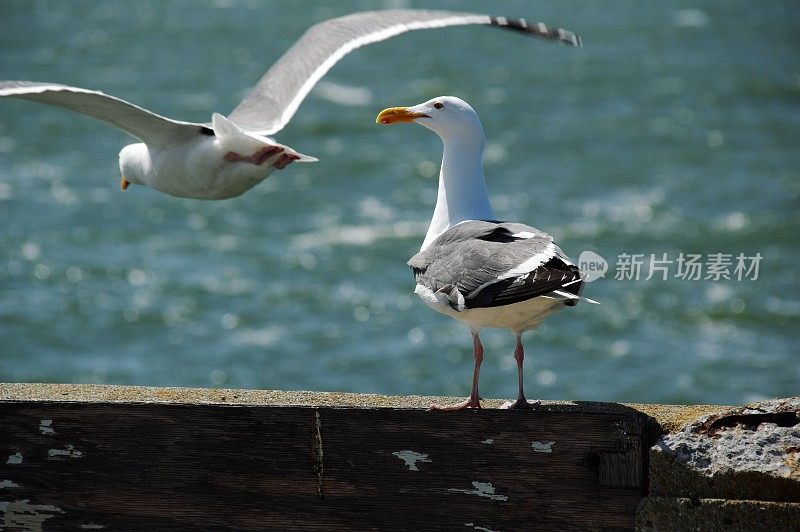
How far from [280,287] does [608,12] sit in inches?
521

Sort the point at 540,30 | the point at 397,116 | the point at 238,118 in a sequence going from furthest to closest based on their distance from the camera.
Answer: the point at 238,118 → the point at 540,30 → the point at 397,116

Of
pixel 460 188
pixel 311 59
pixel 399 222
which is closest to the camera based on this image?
pixel 460 188

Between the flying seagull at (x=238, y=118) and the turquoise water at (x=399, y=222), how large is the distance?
5523mm

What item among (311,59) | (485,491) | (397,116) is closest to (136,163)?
(311,59)

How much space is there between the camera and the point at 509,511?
302 centimetres

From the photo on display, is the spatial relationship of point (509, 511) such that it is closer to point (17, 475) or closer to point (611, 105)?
point (17, 475)

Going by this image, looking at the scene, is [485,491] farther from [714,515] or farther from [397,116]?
[397,116]

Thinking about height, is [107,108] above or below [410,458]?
above

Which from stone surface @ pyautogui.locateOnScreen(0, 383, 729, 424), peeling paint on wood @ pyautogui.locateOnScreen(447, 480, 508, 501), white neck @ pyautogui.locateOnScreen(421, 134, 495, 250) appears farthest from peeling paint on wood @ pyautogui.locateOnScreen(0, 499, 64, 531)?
white neck @ pyautogui.locateOnScreen(421, 134, 495, 250)

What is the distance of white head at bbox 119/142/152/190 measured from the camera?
16.8 feet

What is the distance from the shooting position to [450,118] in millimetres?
4113

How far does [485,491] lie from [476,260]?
71 cm

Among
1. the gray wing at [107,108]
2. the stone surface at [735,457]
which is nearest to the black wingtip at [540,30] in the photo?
the gray wing at [107,108]

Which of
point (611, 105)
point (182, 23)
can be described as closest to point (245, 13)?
point (182, 23)
